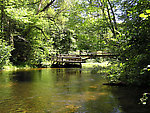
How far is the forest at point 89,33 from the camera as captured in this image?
6.62m

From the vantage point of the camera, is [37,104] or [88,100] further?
[88,100]

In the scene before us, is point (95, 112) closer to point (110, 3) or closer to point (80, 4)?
point (110, 3)

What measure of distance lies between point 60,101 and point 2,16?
1827cm

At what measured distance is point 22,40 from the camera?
23.4 m

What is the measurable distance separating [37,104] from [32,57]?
17.7 m

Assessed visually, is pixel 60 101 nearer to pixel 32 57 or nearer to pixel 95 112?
pixel 95 112

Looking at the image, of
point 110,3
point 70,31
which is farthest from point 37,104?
point 70,31

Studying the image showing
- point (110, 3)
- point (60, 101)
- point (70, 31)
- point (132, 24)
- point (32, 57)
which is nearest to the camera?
point (60, 101)

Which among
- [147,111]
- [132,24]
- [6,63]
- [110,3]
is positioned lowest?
[147,111]

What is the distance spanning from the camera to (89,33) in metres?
24.2

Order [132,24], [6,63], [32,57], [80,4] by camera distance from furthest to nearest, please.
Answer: [32,57] → [6,63] → [80,4] → [132,24]

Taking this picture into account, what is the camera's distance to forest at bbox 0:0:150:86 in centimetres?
662

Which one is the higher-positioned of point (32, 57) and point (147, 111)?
point (32, 57)

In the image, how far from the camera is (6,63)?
18578 mm
